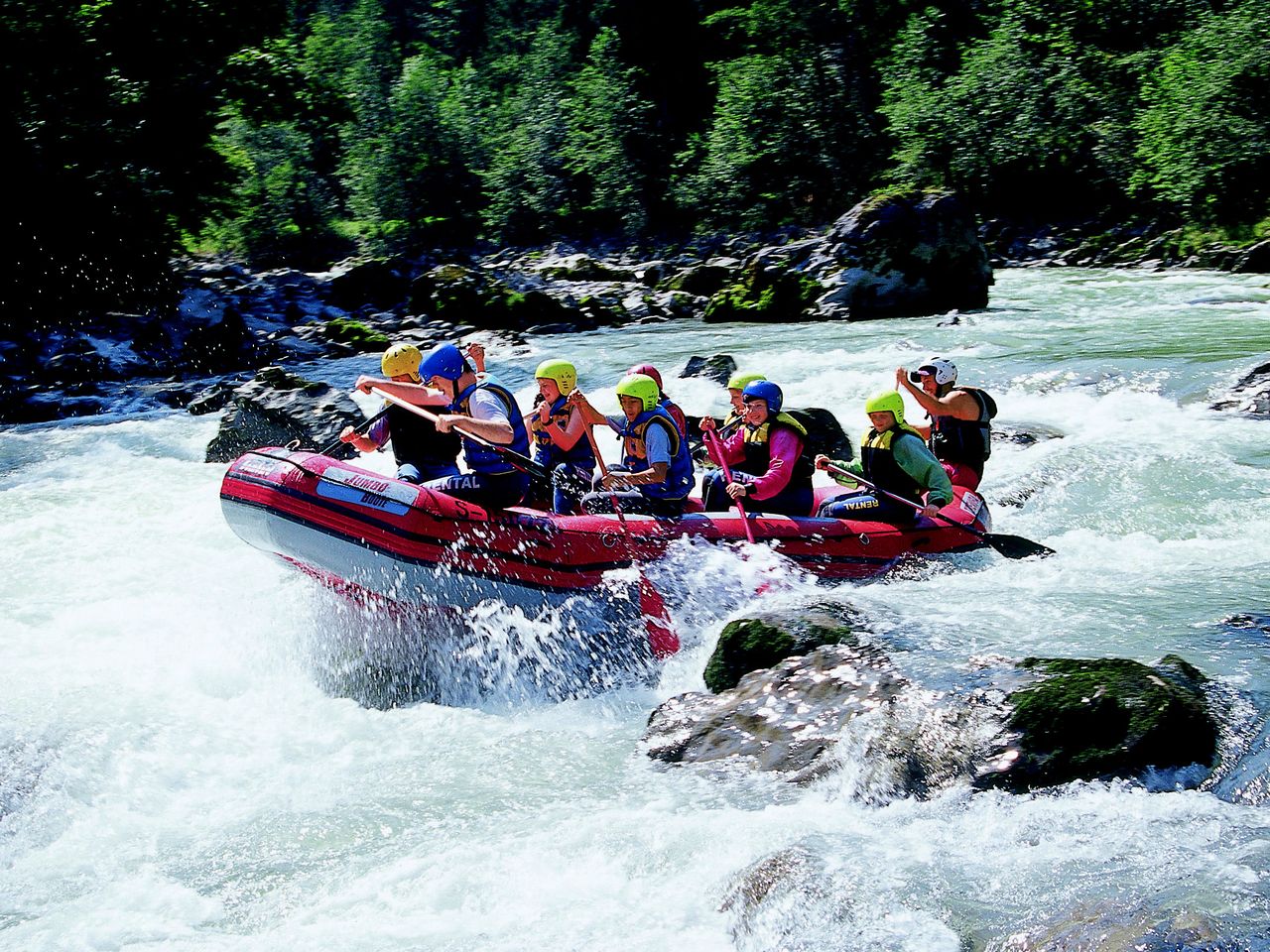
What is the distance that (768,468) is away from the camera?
25.0ft

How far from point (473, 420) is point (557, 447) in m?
1.15

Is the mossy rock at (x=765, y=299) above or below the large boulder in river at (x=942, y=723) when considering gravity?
above

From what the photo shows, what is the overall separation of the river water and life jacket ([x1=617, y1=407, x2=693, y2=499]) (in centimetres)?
52

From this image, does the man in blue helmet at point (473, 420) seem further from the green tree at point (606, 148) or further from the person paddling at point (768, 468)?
the green tree at point (606, 148)

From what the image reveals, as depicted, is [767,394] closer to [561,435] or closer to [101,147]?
[561,435]

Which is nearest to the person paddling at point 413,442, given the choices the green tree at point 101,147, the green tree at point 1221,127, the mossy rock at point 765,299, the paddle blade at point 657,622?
the paddle blade at point 657,622

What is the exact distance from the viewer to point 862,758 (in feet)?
16.9

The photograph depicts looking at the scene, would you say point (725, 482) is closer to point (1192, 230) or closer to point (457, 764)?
point (457, 764)

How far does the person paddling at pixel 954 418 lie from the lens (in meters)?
8.37

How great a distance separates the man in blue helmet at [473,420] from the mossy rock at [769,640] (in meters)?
1.59

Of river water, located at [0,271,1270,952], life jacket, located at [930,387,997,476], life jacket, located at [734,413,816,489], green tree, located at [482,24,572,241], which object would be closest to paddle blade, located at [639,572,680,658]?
river water, located at [0,271,1270,952]

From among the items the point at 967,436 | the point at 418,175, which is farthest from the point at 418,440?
the point at 418,175

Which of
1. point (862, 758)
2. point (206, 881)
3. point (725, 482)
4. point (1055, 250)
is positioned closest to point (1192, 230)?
point (1055, 250)

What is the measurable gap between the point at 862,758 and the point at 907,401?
8.04 metres
